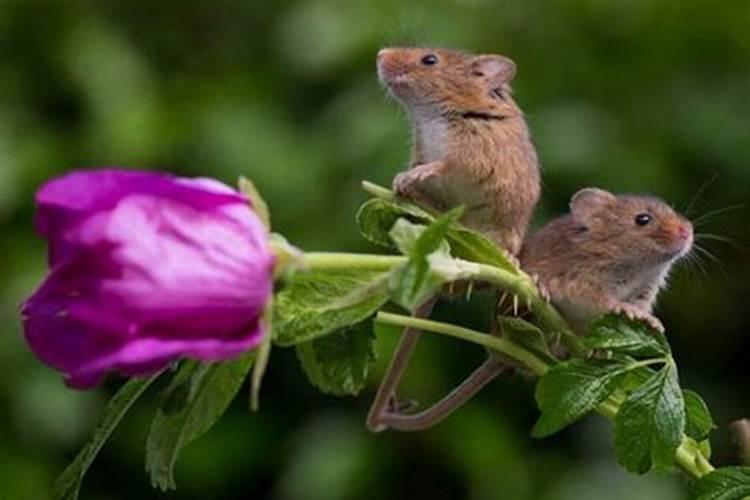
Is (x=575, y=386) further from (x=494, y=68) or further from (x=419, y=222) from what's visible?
(x=494, y=68)

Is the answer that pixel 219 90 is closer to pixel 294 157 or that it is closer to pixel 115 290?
pixel 294 157

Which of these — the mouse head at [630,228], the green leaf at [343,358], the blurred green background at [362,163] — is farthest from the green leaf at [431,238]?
the blurred green background at [362,163]

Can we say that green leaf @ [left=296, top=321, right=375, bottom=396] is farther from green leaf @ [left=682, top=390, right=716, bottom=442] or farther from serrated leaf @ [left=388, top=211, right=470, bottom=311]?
green leaf @ [left=682, top=390, right=716, bottom=442]

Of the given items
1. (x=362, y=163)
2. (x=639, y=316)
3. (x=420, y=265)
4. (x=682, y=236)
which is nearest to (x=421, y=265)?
(x=420, y=265)

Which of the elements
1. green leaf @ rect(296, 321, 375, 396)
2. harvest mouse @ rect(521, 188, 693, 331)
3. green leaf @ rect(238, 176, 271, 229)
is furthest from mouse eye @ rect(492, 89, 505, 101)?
green leaf @ rect(238, 176, 271, 229)

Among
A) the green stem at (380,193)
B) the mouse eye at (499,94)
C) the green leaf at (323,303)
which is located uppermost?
the green leaf at (323,303)

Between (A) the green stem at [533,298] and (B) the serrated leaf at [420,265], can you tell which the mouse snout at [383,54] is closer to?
(A) the green stem at [533,298]

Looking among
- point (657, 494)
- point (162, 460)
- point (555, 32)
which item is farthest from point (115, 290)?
point (555, 32)
